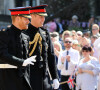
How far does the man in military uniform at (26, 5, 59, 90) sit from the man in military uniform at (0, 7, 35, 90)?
16.5 inches

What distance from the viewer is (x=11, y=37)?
16.1ft

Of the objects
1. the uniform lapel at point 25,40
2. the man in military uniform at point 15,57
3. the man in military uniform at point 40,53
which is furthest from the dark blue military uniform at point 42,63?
the man in military uniform at point 15,57

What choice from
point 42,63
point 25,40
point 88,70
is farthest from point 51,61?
Result: point 88,70

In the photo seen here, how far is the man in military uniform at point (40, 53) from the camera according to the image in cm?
546

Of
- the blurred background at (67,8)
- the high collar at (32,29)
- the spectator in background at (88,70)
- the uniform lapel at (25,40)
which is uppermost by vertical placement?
the high collar at (32,29)

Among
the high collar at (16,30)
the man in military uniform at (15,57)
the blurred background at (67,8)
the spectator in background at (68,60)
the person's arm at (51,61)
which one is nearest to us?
the man in military uniform at (15,57)

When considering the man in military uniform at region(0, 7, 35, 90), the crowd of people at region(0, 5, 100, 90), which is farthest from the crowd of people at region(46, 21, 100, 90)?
the man in military uniform at region(0, 7, 35, 90)

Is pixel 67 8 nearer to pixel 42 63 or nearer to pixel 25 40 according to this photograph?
pixel 42 63

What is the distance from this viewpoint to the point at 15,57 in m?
4.81

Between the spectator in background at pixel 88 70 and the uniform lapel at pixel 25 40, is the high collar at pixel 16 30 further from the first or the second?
the spectator in background at pixel 88 70

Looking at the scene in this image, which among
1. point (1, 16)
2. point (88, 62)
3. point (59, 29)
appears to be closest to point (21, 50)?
point (88, 62)

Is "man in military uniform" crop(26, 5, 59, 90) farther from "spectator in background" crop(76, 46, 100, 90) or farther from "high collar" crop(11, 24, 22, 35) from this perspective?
"spectator in background" crop(76, 46, 100, 90)

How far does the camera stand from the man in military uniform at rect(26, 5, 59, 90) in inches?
215

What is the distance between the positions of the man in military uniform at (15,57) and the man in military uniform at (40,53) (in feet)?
1.37
